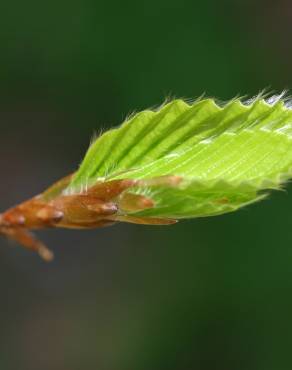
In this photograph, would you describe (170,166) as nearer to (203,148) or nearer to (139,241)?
(203,148)

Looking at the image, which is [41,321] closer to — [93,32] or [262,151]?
[93,32]

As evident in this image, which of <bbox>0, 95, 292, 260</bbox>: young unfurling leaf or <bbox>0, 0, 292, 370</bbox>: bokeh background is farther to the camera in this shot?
<bbox>0, 0, 292, 370</bbox>: bokeh background

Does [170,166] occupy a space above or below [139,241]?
below

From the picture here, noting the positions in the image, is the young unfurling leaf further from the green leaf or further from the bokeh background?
the bokeh background

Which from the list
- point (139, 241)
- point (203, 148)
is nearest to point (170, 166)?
point (203, 148)

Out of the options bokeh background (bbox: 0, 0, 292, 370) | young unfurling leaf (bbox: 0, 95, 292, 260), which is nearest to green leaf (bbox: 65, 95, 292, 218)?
young unfurling leaf (bbox: 0, 95, 292, 260)

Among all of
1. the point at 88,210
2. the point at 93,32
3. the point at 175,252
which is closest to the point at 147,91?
the point at 93,32

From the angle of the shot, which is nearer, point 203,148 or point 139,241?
point 203,148
